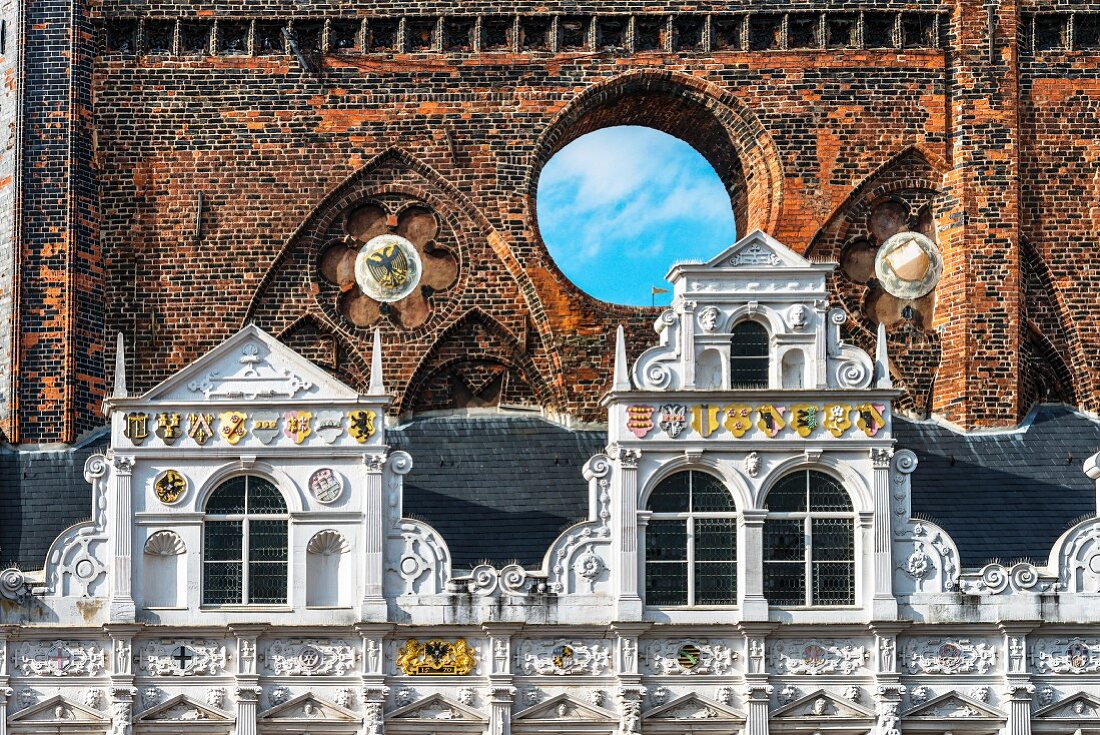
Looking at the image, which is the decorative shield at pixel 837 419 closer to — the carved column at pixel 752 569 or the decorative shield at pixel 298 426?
the carved column at pixel 752 569

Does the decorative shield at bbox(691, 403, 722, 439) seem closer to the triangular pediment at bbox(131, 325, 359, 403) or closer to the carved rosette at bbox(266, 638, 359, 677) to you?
the triangular pediment at bbox(131, 325, 359, 403)

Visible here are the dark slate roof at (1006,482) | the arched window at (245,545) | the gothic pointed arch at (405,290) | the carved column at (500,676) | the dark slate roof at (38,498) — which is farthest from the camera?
the gothic pointed arch at (405,290)

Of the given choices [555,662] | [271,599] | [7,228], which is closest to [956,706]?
[555,662]

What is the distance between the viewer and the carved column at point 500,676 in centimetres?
4506

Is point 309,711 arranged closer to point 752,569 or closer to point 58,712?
point 58,712

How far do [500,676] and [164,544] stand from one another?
5594 mm

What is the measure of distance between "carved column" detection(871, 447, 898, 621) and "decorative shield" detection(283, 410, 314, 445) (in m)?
8.75

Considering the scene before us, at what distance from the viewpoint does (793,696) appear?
149 ft

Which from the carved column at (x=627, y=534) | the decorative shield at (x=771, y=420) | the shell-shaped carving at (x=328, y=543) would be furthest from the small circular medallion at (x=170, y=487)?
the decorative shield at (x=771, y=420)

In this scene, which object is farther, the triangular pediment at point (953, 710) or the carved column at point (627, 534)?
the triangular pediment at point (953, 710)

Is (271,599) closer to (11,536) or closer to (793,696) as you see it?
(11,536)

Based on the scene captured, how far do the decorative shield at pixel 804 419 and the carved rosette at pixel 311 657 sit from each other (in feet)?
25.0

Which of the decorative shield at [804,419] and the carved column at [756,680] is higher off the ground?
the decorative shield at [804,419]

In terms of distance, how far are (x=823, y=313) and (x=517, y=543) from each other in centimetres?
604
